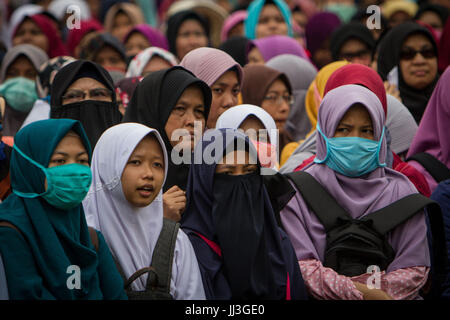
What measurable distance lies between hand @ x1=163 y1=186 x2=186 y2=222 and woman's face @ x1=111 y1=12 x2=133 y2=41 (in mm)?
6608

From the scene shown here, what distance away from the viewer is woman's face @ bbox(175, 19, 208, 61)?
10125 mm

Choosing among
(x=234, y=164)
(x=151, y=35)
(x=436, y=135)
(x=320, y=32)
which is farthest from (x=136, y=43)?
(x=234, y=164)

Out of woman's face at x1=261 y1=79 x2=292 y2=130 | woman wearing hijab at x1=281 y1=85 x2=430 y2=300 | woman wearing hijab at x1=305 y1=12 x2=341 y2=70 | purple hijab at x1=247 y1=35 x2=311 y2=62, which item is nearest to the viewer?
woman wearing hijab at x1=281 y1=85 x2=430 y2=300

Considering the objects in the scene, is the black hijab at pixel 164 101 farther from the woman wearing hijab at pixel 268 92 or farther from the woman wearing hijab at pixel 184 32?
the woman wearing hijab at pixel 184 32

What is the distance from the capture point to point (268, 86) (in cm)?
741

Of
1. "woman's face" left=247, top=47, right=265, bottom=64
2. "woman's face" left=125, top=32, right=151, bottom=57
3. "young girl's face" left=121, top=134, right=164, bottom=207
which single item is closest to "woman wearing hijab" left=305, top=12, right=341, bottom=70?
"woman's face" left=247, top=47, right=265, bottom=64

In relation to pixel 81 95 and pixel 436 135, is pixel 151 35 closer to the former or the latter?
pixel 81 95

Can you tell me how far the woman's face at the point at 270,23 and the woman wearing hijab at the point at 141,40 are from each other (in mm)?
1252

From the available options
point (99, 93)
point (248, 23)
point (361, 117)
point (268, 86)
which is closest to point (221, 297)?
point (361, 117)

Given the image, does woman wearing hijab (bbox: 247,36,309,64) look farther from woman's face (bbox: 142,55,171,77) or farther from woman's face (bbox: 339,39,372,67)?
woman's face (bbox: 142,55,171,77)

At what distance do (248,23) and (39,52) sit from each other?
3015 millimetres

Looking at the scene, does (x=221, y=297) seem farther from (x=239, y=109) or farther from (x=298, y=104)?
(x=298, y=104)

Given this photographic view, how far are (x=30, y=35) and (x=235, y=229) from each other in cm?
642

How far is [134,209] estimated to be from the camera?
189 inches
